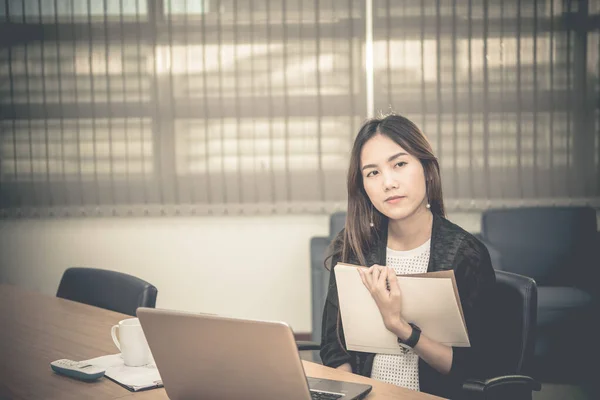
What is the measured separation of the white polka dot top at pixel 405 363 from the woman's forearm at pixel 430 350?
0.10 metres

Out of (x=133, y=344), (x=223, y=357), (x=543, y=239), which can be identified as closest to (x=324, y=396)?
(x=223, y=357)

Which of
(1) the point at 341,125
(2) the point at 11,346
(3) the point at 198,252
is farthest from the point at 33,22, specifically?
(2) the point at 11,346

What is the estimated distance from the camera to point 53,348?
4.98ft

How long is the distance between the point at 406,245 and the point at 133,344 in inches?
30.4

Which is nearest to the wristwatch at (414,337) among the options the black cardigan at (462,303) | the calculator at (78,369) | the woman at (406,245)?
the woman at (406,245)

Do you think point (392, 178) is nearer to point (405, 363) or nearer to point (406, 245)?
point (406, 245)

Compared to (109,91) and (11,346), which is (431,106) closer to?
(109,91)

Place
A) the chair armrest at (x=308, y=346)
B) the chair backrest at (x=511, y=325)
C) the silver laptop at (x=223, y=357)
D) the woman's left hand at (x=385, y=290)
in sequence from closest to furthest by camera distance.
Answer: the silver laptop at (x=223, y=357) → the woman's left hand at (x=385, y=290) → the chair backrest at (x=511, y=325) → the chair armrest at (x=308, y=346)

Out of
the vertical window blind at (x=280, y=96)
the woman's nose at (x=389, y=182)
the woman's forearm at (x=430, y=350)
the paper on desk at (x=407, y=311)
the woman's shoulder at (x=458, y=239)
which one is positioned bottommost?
the woman's forearm at (x=430, y=350)

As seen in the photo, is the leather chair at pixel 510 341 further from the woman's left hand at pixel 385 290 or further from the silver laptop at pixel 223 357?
the silver laptop at pixel 223 357

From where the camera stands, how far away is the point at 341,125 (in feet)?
12.3

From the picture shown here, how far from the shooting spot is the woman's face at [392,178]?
5.25 feet

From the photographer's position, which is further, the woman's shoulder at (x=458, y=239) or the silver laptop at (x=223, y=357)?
the woman's shoulder at (x=458, y=239)

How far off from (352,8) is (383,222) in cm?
229
